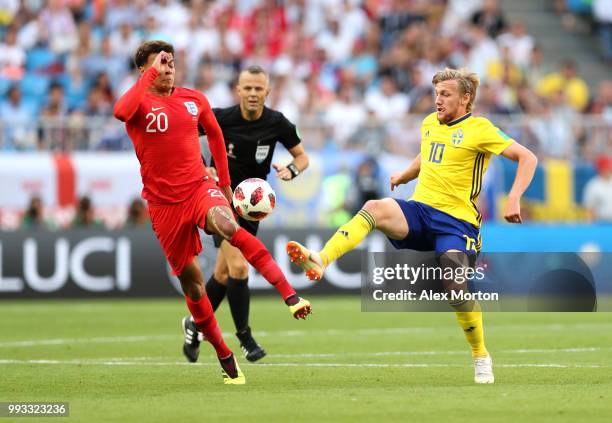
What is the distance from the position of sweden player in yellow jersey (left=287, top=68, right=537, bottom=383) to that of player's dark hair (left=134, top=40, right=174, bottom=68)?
202 centimetres

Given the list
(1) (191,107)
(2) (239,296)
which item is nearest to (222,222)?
(1) (191,107)

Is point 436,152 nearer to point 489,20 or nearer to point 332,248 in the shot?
point 332,248

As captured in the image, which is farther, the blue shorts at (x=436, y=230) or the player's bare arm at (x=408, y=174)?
the player's bare arm at (x=408, y=174)

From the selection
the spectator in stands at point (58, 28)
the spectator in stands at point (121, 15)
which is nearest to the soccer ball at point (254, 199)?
the spectator in stands at point (58, 28)

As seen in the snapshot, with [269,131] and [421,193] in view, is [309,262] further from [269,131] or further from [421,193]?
[269,131]

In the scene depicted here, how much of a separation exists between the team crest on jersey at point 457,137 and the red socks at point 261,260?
1867mm

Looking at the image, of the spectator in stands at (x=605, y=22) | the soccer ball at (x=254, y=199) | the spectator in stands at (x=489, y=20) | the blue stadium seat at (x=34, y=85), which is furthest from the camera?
the spectator in stands at (x=605, y=22)

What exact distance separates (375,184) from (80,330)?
24.3ft

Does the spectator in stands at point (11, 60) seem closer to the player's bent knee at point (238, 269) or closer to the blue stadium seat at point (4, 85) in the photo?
the blue stadium seat at point (4, 85)

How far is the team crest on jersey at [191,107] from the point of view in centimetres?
1041

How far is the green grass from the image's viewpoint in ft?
28.5

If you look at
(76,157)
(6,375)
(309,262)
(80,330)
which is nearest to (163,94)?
(309,262)

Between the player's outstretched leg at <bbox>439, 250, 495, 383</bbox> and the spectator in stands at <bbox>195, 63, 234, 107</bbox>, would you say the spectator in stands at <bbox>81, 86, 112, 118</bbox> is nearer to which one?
the spectator in stands at <bbox>195, 63, 234, 107</bbox>

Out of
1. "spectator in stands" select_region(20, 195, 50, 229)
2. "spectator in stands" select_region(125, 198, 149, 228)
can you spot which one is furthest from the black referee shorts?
"spectator in stands" select_region(20, 195, 50, 229)
